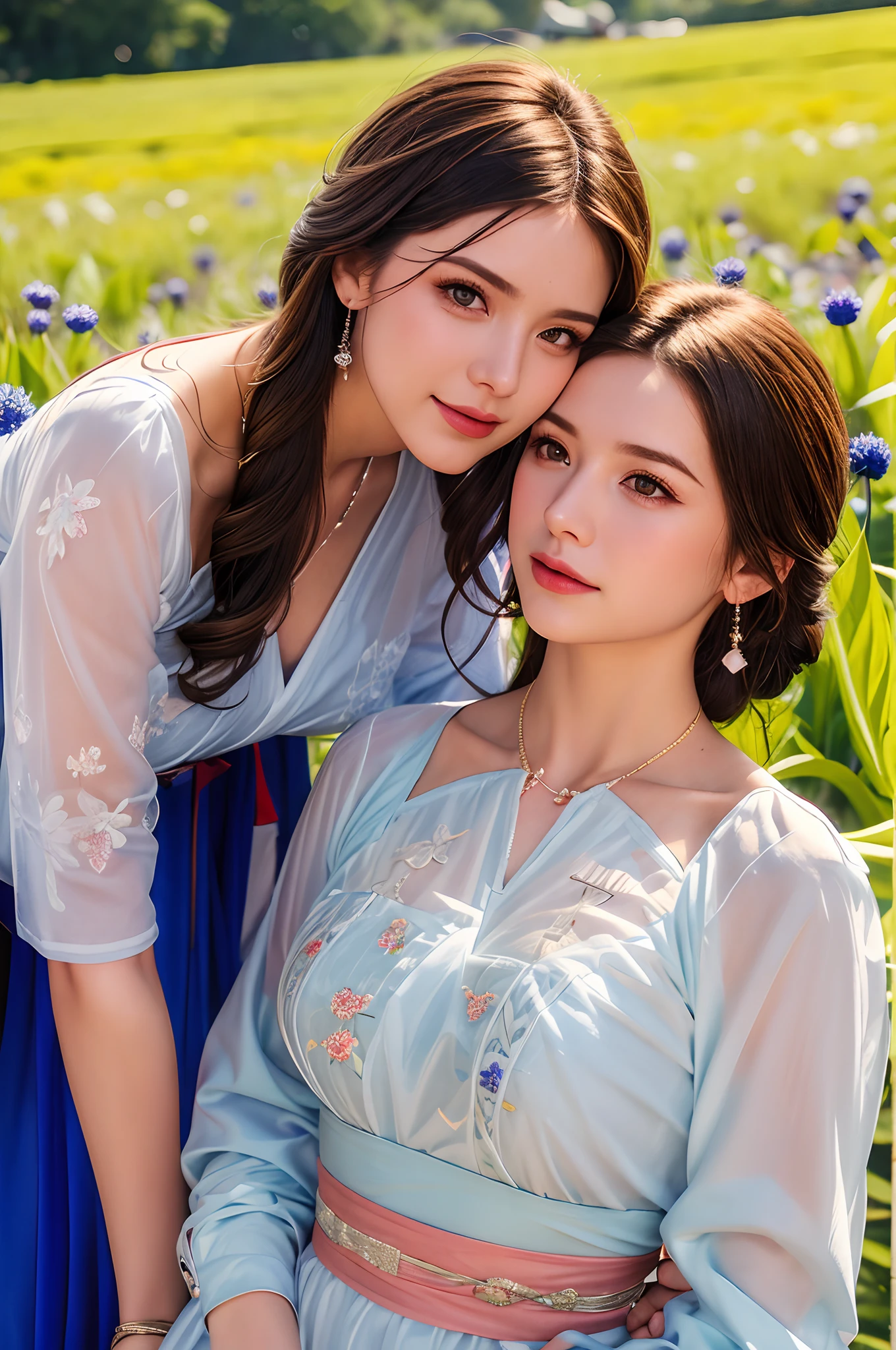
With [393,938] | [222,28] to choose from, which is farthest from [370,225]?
[222,28]

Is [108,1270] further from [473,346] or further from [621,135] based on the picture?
[621,135]

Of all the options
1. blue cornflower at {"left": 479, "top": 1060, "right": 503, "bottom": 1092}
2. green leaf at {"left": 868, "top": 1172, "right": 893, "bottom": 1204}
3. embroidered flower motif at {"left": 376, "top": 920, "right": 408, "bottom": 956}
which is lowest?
green leaf at {"left": 868, "top": 1172, "right": 893, "bottom": 1204}

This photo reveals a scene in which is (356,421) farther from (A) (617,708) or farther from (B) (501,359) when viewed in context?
(A) (617,708)

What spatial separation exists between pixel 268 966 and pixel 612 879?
21.0 inches

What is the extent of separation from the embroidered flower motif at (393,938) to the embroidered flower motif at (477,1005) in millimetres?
115

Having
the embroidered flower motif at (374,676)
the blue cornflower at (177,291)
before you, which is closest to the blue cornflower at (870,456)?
the embroidered flower motif at (374,676)

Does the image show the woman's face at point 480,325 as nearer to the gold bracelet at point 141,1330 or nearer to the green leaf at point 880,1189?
the gold bracelet at point 141,1330

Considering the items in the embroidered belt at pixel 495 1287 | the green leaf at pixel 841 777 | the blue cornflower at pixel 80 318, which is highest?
the blue cornflower at pixel 80 318

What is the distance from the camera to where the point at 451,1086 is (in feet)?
4.41

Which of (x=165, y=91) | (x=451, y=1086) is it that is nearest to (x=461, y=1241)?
(x=451, y=1086)

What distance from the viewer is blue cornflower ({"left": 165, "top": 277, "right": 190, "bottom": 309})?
9.14 ft

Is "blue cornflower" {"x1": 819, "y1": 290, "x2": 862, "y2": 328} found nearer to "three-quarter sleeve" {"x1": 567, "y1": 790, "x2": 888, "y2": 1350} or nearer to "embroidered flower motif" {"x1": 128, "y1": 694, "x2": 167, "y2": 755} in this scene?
"three-quarter sleeve" {"x1": 567, "y1": 790, "x2": 888, "y2": 1350}

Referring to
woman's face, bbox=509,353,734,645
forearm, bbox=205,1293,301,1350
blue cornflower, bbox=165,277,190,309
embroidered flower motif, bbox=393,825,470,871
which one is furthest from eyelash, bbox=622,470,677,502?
blue cornflower, bbox=165,277,190,309

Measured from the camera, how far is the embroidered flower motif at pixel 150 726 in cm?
150
